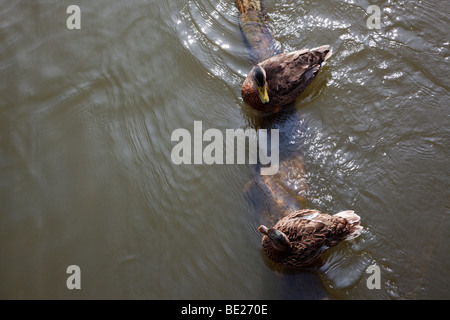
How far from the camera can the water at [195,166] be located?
3641mm

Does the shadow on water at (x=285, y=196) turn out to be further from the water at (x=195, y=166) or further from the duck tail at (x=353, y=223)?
the duck tail at (x=353, y=223)

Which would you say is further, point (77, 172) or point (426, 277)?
point (77, 172)

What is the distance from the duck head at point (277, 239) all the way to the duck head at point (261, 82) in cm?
148

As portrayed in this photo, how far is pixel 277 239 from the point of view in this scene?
3424 mm

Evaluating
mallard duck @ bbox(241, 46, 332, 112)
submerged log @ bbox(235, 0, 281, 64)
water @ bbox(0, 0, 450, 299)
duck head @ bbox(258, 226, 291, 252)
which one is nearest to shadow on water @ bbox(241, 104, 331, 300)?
water @ bbox(0, 0, 450, 299)

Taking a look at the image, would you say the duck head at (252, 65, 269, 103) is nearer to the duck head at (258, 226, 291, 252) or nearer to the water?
Answer: the water

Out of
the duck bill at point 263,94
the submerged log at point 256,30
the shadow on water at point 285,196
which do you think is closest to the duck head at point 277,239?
the shadow on water at point 285,196

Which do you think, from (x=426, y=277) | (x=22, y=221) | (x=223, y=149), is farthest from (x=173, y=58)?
(x=426, y=277)

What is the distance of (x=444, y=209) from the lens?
3.71 metres

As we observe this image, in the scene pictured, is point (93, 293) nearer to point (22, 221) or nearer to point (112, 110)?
point (22, 221)

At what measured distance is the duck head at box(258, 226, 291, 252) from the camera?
3406mm

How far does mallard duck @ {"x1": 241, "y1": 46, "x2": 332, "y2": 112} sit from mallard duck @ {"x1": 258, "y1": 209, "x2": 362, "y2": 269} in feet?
4.68

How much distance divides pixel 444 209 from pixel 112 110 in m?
3.85

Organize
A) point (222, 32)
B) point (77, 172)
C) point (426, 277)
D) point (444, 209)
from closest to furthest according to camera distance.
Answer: point (426, 277) → point (444, 209) → point (77, 172) → point (222, 32)
